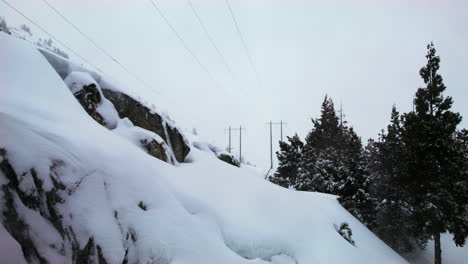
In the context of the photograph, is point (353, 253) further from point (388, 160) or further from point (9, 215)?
point (388, 160)

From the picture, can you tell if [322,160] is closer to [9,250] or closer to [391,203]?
[391,203]

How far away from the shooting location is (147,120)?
9.74m

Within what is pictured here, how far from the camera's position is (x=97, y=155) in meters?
4.53

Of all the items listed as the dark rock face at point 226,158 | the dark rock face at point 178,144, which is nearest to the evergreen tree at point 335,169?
the dark rock face at point 226,158

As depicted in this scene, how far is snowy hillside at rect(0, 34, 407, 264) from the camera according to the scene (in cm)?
337

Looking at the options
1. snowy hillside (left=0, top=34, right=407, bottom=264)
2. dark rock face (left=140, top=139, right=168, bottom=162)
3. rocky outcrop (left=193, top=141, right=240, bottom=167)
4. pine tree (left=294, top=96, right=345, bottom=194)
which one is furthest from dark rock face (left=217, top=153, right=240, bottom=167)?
pine tree (left=294, top=96, right=345, bottom=194)

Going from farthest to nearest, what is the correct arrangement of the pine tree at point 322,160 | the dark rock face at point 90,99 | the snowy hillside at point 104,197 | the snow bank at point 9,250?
the pine tree at point 322,160, the dark rock face at point 90,99, the snowy hillside at point 104,197, the snow bank at point 9,250

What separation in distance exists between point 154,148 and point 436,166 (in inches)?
721

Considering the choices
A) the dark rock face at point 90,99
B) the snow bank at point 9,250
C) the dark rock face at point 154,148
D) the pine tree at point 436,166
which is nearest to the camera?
the snow bank at point 9,250

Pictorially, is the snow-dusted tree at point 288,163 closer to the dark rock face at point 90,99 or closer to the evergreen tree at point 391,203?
the evergreen tree at point 391,203

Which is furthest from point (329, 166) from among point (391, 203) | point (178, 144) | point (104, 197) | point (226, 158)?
point (104, 197)

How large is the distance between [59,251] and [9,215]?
726mm

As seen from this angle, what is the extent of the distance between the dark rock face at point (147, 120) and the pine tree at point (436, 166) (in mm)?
16217

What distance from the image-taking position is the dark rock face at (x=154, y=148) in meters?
7.87
